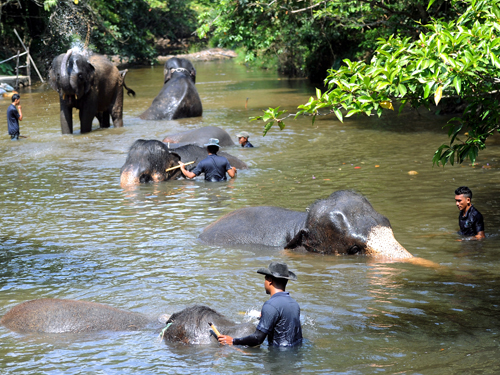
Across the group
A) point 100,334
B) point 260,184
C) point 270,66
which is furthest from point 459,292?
point 270,66

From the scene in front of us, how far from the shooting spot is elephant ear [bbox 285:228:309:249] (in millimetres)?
8102

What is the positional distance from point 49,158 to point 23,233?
6.43m

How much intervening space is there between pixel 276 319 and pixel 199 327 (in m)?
0.67

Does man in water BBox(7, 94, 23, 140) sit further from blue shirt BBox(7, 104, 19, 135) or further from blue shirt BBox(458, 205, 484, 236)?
blue shirt BBox(458, 205, 484, 236)

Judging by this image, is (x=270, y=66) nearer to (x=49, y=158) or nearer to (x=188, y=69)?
(x=188, y=69)

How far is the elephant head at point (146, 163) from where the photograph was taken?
12.6 meters

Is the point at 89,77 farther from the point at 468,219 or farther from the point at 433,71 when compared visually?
the point at 433,71

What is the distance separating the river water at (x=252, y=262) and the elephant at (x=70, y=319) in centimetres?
9

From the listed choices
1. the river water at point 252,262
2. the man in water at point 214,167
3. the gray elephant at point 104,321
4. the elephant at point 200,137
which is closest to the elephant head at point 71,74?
the river water at point 252,262

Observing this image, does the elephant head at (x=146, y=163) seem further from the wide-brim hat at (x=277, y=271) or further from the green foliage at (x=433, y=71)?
the wide-brim hat at (x=277, y=271)

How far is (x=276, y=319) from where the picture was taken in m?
5.37

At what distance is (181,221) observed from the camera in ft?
32.9

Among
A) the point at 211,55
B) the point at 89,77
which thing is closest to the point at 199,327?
the point at 89,77

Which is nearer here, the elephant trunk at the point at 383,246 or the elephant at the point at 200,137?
the elephant trunk at the point at 383,246
